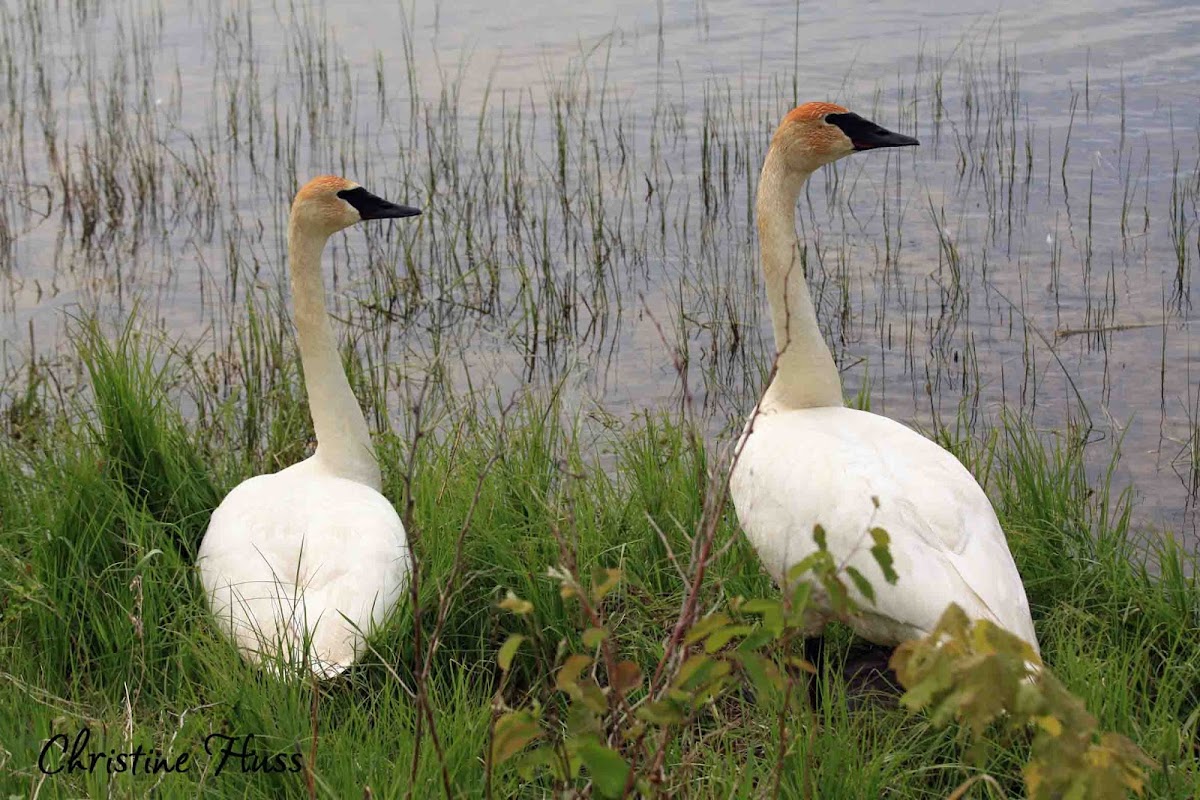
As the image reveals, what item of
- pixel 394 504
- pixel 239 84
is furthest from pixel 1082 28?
pixel 394 504

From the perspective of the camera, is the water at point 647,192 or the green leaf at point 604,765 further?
the water at point 647,192

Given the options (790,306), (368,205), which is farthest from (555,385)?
(790,306)

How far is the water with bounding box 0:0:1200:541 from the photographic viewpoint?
6.43m

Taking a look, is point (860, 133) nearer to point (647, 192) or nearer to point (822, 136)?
point (822, 136)

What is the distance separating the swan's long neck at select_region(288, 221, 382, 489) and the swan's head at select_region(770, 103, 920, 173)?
5.18ft

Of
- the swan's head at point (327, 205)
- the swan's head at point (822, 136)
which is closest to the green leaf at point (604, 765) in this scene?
Answer: the swan's head at point (822, 136)

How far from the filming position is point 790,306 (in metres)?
4.32

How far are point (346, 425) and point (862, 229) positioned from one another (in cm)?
397

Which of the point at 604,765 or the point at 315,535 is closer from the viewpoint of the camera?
the point at 604,765

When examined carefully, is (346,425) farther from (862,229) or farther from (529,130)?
(529,130)

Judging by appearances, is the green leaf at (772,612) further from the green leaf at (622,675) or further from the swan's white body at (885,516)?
the swan's white body at (885,516)

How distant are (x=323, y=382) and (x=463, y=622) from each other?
1237 millimetres

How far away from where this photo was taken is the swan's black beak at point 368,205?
4793mm

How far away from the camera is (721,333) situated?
6582 millimetres
